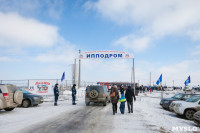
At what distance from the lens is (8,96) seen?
10.1m

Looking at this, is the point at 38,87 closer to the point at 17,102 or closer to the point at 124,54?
the point at 17,102

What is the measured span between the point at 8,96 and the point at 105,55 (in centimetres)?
1577

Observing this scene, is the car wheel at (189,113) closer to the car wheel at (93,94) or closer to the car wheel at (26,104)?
the car wheel at (93,94)

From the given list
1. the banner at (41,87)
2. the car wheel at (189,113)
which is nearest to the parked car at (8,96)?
the banner at (41,87)

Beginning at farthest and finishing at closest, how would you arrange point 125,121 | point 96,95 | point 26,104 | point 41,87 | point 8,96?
point 41,87 < point 96,95 < point 26,104 < point 8,96 < point 125,121

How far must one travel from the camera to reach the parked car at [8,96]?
9821 millimetres

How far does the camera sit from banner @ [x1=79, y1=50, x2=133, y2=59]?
23688mm

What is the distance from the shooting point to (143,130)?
21.2ft

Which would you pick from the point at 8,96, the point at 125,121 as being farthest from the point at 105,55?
the point at 125,121

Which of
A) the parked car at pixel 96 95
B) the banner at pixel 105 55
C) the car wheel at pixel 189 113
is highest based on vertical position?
the banner at pixel 105 55

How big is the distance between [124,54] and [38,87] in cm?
1174

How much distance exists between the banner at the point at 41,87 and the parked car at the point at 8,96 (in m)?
8.43

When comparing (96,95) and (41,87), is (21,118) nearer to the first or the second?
(96,95)

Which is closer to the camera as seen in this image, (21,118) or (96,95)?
(21,118)
